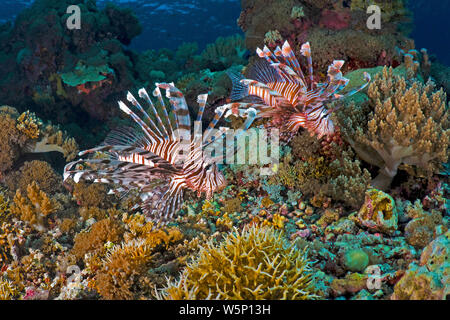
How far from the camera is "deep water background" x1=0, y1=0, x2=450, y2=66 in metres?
40.3

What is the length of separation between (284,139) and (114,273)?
10.3 feet

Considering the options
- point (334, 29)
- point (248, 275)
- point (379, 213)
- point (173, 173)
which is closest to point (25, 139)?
point (173, 173)

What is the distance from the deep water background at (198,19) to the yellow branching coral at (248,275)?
128 ft

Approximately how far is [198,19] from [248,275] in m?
51.7

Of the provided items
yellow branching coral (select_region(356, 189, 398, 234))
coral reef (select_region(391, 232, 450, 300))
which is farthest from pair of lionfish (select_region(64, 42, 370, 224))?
coral reef (select_region(391, 232, 450, 300))

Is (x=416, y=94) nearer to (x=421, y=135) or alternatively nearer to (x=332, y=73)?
(x=421, y=135)

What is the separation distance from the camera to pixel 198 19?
4853cm

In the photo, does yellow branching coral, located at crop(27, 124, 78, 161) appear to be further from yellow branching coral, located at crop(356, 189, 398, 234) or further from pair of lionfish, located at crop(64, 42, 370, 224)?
yellow branching coral, located at crop(356, 189, 398, 234)

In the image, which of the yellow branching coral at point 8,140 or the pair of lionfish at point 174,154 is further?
the yellow branching coral at point 8,140

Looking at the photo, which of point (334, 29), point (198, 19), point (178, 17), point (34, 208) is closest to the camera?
point (34, 208)

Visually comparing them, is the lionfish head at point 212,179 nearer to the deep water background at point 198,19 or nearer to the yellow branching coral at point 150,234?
the yellow branching coral at point 150,234

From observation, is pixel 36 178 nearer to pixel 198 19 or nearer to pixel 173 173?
pixel 173 173

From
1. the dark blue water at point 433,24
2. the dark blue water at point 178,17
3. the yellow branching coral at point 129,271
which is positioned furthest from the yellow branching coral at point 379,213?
the dark blue water at point 433,24

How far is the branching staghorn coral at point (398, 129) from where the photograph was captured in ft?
13.1
